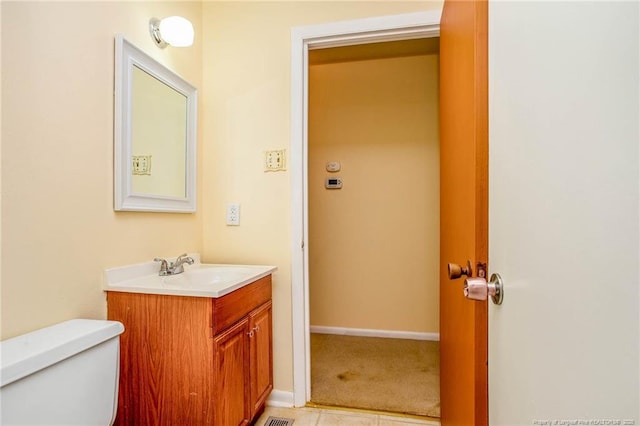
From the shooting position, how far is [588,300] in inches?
15.5

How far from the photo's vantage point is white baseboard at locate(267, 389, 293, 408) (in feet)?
5.73

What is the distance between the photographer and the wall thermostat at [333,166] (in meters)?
2.80

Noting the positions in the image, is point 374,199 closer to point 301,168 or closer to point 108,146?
point 301,168

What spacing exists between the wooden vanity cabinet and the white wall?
946mm

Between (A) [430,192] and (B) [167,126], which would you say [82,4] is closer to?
(B) [167,126]

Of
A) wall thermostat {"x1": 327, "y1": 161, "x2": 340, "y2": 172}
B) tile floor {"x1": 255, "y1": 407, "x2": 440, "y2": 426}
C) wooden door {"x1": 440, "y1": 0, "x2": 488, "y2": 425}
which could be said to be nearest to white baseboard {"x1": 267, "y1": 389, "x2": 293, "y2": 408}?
tile floor {"x1": 255, "y1": 407, "x2": 440, "y2": 426}

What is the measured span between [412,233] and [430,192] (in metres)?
0.38

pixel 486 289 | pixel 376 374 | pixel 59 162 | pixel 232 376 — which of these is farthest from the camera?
pixel 376 374

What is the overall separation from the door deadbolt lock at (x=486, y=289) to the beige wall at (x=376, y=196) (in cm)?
200

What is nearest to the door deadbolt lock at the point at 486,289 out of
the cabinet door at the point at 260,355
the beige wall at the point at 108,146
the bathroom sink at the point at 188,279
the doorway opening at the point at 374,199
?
the bathroom sink at the point at 188,279

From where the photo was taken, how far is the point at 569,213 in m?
0.43

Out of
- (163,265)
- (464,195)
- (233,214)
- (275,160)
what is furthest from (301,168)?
(464,195)

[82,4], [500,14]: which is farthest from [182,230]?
[500,14]

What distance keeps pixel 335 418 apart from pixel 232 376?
2.32 ft
